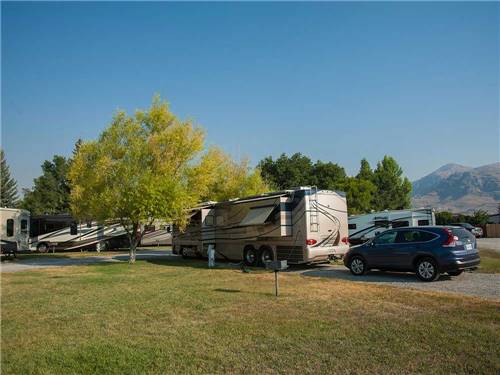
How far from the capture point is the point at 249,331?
6496mm

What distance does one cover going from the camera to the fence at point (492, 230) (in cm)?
4466

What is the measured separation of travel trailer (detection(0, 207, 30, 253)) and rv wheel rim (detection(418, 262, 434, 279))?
2256 cm

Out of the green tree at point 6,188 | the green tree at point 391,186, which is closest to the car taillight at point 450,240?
the green tree at point 391,186

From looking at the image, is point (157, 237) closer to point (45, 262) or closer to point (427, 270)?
point (45, 262)

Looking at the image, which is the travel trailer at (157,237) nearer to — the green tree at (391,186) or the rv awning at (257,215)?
the rv awning at (257,215)

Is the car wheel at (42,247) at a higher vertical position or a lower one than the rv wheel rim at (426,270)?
higher

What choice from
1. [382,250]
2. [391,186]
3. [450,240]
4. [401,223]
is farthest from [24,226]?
[391,186]

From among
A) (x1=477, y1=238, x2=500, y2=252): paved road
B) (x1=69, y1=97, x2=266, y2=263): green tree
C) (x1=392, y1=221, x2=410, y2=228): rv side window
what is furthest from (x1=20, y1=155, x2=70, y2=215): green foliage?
(x1=477, y1=238, x2=500, y2=252): paved road

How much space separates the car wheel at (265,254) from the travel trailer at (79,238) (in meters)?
15.7

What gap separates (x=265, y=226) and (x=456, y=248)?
721 cm

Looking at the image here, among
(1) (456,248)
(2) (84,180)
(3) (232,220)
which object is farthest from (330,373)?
(2) (84,180)

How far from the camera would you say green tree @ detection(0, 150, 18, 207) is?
68.1m

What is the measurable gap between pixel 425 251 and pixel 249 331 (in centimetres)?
719

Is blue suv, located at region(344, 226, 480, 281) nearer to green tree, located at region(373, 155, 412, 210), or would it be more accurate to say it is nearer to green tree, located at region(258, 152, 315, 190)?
green tree, located at region(258, 152, 315, 190)
